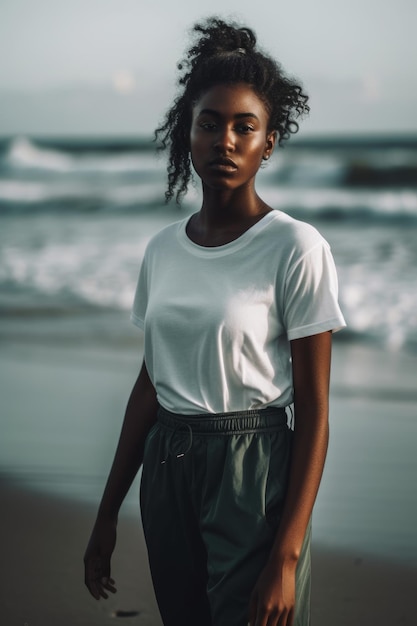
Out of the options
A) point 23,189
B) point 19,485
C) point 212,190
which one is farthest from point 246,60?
point 23,189

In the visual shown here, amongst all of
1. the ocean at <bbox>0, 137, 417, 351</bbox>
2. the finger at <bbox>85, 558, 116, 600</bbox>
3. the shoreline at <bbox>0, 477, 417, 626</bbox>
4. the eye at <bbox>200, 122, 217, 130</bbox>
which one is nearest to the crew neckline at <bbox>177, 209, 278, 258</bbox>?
the eye at <bbox>200, 122, 217, 130</bbox>

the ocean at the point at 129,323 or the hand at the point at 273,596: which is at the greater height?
the ocean at the point at 129,323

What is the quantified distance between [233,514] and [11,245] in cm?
1251

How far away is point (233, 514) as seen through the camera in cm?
195

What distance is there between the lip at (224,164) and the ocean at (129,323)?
362 millimetres

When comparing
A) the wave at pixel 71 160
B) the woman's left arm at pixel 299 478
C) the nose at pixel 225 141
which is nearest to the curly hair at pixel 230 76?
the nose at pixel 225 141

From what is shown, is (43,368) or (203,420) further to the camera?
(43,368)

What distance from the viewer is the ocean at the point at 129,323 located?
14.4ft

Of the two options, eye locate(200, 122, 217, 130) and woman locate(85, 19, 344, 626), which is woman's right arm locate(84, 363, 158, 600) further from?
eye locate(200, 122, 217, 130)

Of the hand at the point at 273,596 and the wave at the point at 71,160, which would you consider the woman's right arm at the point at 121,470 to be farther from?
the wave at the point at 71,160

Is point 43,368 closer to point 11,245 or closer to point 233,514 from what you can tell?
point 233,514

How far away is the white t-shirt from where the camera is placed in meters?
1.94

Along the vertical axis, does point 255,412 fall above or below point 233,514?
above

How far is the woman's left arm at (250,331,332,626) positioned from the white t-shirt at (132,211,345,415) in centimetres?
5
